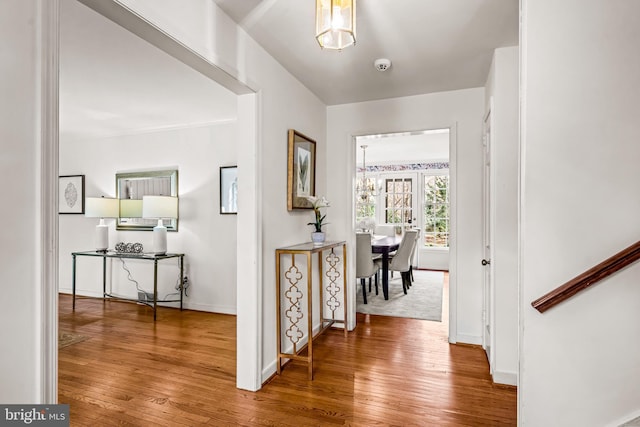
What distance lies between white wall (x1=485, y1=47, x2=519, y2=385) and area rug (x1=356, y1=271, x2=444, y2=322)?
149cm

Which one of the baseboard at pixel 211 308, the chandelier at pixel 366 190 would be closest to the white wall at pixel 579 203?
the baseboard at pixel 211 308

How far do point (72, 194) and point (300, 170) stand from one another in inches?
163

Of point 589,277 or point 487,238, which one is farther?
point 487,238

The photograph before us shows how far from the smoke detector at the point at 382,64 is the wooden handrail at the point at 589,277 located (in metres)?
2.01

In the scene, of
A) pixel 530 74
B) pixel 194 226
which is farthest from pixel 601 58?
pixel 194 226

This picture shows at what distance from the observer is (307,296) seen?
119 inches

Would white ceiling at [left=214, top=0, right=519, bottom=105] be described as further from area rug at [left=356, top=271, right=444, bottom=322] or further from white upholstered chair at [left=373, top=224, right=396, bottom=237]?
white upholstered chair at [left=373, top=224, right=396, bottom=237]

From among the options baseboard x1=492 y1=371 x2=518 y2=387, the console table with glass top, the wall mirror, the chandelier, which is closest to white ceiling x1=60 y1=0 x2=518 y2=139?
the wall mirror

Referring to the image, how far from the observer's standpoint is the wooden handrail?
138cm

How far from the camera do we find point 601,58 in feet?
4.82

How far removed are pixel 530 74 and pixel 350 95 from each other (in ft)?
7.17

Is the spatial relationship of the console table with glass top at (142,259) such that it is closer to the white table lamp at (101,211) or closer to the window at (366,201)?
the white table lamp at (101,211)

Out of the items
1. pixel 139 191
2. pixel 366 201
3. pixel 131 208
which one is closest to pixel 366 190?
pixel 366 201

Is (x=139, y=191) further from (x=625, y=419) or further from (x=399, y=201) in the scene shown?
(x=399, y=201)
